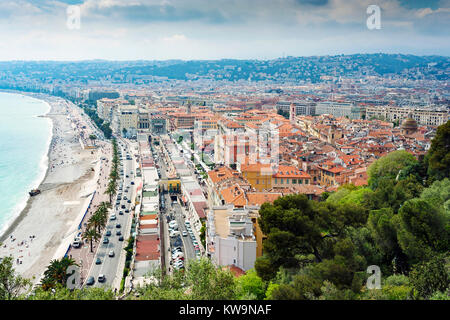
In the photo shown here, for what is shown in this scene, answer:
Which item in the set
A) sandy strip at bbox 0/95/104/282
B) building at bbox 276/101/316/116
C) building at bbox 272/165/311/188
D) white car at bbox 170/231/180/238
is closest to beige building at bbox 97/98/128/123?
sandy strip at bbox 0/95/104/282

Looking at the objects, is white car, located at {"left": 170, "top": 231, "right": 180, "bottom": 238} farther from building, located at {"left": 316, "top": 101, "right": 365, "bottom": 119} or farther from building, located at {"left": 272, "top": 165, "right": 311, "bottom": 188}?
building, located at {"left": 316, "top": 101, "right": 365, "bottom": 119}

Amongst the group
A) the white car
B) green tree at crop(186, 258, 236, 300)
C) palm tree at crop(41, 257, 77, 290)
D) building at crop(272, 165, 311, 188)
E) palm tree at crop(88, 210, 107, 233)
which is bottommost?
the white car

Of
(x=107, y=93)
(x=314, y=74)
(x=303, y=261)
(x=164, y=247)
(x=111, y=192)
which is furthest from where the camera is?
(x=314, y=74)

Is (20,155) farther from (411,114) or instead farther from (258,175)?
(411,114)

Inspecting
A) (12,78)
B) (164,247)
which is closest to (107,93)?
(12,78)

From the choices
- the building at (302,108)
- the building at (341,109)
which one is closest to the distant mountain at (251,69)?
the building at (341,109)

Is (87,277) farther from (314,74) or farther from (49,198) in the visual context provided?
(314,74)

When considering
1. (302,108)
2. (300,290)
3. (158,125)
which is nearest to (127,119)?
(158,125)
